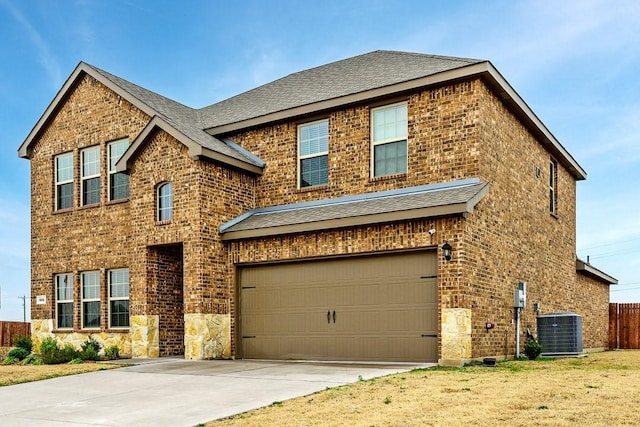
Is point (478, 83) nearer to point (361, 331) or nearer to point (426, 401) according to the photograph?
point (361, 331)

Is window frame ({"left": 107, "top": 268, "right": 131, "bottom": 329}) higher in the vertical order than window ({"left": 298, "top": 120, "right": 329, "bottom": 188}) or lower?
lower

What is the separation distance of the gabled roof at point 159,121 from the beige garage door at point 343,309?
3.16 meters

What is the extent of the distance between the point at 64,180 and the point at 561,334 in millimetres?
15715

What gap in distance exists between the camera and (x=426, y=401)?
9.20 metres

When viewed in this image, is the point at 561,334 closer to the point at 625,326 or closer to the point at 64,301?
the point at 625,326

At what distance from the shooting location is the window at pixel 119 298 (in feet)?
64.1

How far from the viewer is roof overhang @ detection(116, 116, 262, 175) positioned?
17.3 m

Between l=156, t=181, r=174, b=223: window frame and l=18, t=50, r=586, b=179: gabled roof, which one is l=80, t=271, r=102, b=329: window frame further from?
l=18, t=50, r=586, b=179: gabled roof

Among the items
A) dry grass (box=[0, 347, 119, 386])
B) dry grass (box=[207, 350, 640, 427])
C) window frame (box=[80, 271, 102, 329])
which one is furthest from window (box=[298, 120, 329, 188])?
dry grass (box=[207, 350, 640, 427])

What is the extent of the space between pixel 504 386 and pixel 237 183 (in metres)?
10.4

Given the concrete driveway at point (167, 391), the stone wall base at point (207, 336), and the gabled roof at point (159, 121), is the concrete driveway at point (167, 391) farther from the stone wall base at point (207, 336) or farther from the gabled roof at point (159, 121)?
the gabled roof at point (159, 121)

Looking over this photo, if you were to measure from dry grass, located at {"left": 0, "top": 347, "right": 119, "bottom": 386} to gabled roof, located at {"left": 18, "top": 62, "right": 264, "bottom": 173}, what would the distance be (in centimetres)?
561

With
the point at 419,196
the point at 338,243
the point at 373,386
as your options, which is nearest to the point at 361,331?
the point at 338,243

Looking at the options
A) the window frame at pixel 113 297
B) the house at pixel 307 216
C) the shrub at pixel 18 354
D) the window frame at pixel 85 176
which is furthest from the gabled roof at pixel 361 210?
the shrub at pixel 18 354
